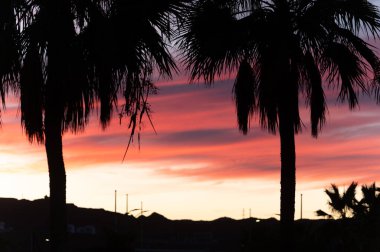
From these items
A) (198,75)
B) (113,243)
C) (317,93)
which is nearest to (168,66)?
(198,75)

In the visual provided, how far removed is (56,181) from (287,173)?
886 cm

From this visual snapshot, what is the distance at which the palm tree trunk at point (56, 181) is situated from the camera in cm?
1606

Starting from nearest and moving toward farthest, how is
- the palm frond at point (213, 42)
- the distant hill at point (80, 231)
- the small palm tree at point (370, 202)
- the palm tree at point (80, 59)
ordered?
1. the palm tree at point (80, 59)
2. the palm frond at point (213, 42)
3. the small palm tree at point (370, 202)
4. the distant hill at point (80, 231)

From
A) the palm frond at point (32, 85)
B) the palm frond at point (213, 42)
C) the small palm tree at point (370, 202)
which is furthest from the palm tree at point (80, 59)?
the small palm tree at point (370, 202)

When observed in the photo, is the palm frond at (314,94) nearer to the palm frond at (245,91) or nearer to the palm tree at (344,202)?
the palm frond at (245,91)

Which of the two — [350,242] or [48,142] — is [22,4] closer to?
[48,142]

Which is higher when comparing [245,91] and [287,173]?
[245,91]

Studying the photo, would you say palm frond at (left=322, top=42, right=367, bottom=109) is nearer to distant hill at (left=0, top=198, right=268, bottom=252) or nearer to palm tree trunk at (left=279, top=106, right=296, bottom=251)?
palm tree trunk at (left=279, top=106, right=296, bottom=251)

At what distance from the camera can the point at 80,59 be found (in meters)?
15.7

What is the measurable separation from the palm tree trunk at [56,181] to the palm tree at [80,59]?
17mm

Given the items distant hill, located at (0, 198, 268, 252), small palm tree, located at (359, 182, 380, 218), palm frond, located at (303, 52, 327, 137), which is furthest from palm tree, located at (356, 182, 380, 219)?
distant hill, located at (0, 198, 268, 252)

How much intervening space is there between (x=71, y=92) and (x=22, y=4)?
1.77 m

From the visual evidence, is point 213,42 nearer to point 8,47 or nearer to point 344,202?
point 8,47

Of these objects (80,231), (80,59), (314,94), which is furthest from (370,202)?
(80,231)
